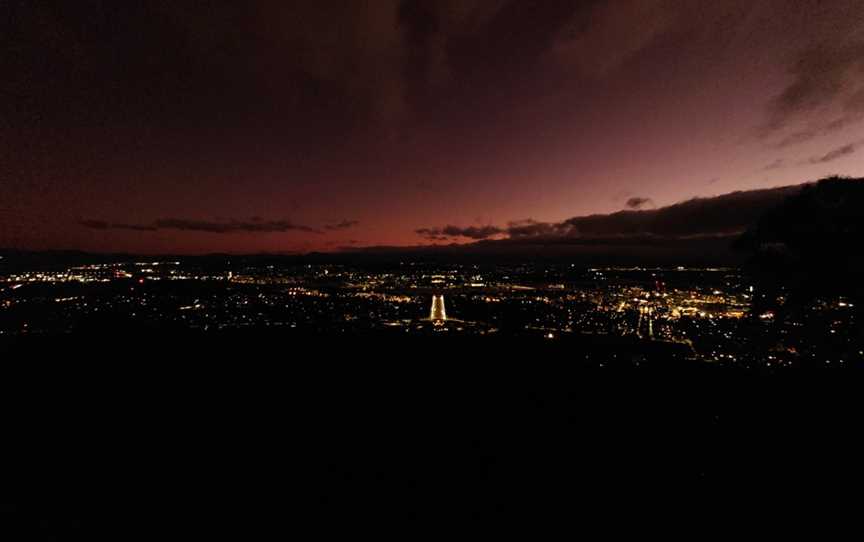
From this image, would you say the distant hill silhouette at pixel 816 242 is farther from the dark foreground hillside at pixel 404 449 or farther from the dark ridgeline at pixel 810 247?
the dark foreground hillside at pixel 404 449

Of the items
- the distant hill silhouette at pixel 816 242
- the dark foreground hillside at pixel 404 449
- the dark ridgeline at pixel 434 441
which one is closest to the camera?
the distant hill silhouette at pixel 816 242

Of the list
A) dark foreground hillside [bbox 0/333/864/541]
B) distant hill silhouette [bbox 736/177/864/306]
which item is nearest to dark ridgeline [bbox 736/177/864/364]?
distant hill silhouette [bbox 736/177/864/306]

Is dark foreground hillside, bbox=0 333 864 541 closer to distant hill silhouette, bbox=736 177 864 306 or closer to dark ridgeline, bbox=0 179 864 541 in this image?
dark ridgeline, bbox=0 179 864 541

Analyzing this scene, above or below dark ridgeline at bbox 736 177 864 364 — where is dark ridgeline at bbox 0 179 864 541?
below

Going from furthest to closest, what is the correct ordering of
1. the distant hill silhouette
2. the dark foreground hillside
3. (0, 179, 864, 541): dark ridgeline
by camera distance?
the dark foreground hillside, (0, 179, 864, 541): dark ridgeline, the distant hill silhouette

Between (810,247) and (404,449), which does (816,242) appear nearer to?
(810,247)

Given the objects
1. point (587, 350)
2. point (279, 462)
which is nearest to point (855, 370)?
point (587, 350)

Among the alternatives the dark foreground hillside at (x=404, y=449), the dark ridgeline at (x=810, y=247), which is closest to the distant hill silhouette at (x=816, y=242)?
the dark ridgeline at (x=810, y=247)

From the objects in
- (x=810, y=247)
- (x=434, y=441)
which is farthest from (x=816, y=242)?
(x=434, y=441)

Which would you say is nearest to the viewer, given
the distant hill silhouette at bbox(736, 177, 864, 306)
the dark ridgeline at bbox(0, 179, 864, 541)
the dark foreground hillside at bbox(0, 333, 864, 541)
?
the distant hill silhouette at bbox(736, 177, 864, 306)
